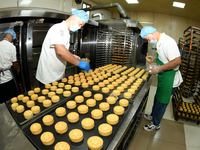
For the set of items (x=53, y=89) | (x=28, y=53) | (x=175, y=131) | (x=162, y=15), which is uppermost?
(x=162, y=15)

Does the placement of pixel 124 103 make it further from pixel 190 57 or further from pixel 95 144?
pixel 190 57

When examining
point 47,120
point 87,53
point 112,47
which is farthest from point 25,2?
point 47,120

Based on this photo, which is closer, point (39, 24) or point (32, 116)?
point (32, 116)

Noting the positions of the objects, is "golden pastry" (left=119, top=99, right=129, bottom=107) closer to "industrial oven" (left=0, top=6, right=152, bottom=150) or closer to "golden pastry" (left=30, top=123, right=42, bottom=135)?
"industrial oven" (left=0, top=6, right=152, bottom=150)

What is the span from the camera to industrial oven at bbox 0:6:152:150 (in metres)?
0.93

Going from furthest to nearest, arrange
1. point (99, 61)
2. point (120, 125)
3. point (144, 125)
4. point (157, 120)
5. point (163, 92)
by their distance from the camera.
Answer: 1. point (99, 61)
2. point (144, 125)
3. point (157, 120)
4. point (163, 92)
5. point (120, 125)

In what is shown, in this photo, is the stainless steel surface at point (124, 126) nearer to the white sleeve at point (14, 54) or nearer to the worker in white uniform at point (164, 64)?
the worker in white uniform at point (164, 64)

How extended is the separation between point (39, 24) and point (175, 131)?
3.56m

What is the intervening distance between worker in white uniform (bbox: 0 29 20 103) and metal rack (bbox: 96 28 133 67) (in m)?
2.43

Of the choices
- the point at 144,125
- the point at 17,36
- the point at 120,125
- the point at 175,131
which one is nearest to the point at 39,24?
the point at 17,36

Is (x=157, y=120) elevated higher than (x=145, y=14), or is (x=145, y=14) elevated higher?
(x=145, y=14)

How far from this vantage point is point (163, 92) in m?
1.93

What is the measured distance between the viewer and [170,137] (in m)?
2.03

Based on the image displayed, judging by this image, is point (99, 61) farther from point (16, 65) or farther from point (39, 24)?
point (16, 65)
